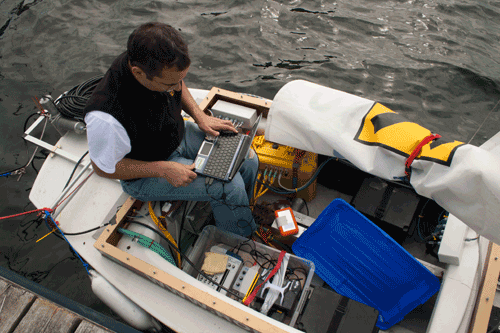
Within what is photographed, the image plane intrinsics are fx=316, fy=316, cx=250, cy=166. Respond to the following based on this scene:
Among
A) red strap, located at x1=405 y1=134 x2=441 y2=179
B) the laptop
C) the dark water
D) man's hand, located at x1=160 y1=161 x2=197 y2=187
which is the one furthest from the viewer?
the dark water

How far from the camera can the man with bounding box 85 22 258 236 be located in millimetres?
1338

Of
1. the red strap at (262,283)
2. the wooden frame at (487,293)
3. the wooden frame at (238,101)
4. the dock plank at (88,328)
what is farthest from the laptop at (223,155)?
the wooden frame at (487,293)

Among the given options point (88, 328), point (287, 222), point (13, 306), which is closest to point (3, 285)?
point (13, 306)

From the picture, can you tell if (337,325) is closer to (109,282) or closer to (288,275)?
(288,275)

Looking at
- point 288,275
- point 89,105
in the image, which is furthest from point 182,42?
point 288,275

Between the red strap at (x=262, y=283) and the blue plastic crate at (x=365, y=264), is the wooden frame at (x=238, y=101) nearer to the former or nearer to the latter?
the blue plastic crate at (x=365, y=264)

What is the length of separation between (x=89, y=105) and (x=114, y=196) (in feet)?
2.75

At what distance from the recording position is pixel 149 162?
1716 mm

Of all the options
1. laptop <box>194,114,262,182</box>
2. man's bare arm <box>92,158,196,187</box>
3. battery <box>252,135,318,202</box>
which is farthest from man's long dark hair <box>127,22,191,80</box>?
battery <box>252,135,318,202</box>

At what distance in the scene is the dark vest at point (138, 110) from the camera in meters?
1.43

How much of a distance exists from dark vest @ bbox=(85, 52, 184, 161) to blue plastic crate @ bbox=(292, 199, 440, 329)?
1.08 meters

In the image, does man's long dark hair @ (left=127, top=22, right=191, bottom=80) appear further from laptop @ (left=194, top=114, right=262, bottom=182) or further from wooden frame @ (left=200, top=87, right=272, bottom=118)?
wooden frame @ (left=200, top=87, right=272, bottom=118)

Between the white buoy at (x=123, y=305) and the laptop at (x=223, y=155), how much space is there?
2.67 ft

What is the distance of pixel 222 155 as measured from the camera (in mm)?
1933
